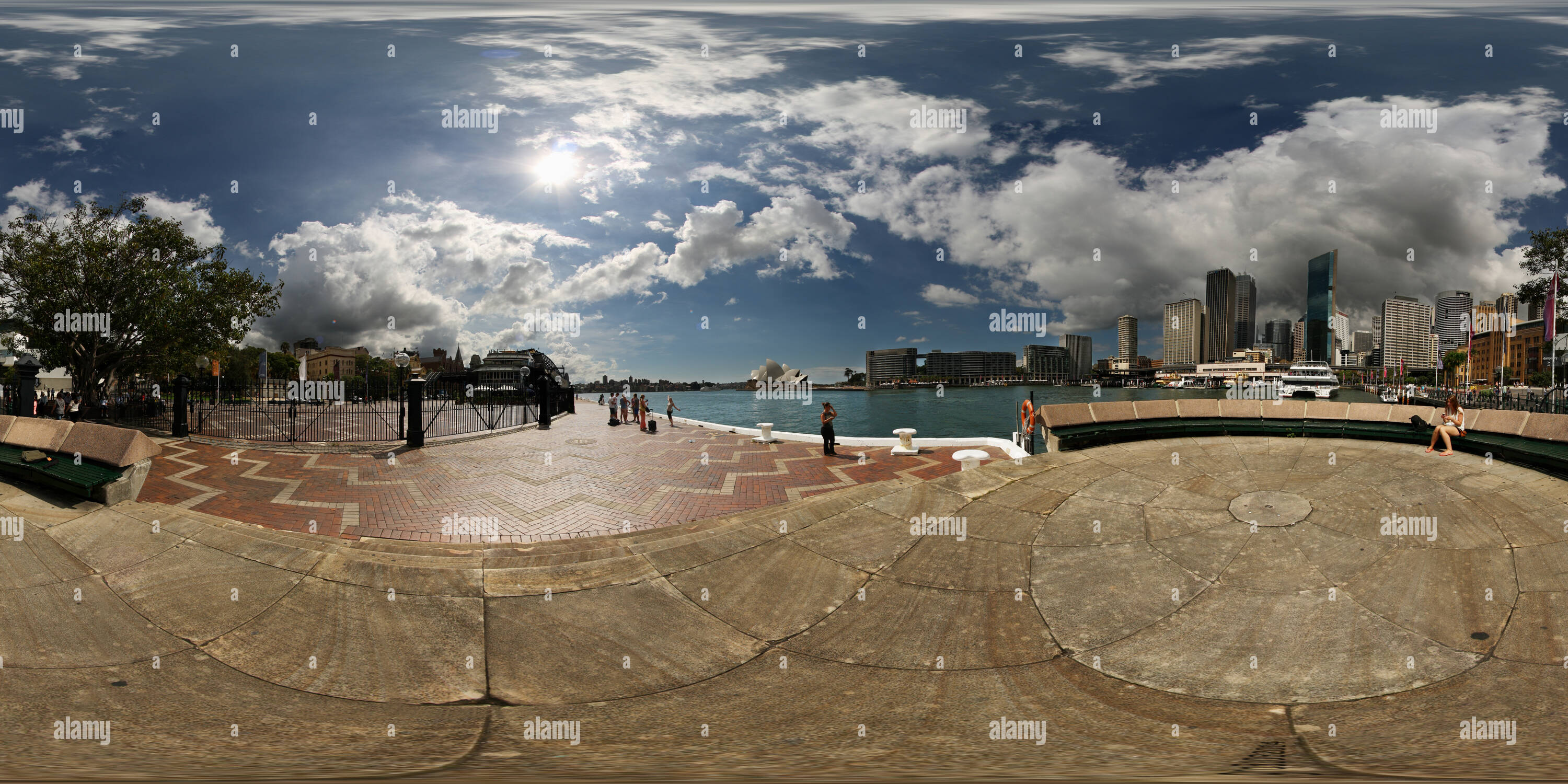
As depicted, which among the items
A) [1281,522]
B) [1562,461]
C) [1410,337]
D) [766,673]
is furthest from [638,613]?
[1410,337]

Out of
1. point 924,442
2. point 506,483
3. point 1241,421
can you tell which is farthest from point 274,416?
point 1241,421

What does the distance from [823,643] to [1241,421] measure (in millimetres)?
9303

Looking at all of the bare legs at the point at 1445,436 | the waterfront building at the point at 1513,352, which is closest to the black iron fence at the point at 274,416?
the bare legs at the point at 1445,436

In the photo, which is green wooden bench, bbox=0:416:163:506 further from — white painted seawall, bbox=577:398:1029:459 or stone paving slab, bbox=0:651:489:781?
white painted seawall, bbox=577:398:1029:459

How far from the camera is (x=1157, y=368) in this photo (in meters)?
107

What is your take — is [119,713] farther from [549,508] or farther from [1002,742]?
[1002,742]

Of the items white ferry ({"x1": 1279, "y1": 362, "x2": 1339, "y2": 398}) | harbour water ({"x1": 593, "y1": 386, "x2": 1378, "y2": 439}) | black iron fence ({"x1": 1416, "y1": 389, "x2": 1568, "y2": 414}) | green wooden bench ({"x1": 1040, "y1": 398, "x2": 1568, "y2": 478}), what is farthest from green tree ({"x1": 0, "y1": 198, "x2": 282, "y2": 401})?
white ferry ({"x1": 1279, "y1": 362, "x2": 1339, "y2": 398})

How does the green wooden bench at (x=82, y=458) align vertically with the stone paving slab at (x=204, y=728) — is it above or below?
above

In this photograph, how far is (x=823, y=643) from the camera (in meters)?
4.10

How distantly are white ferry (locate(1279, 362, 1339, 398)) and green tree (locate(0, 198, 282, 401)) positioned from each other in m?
62.9

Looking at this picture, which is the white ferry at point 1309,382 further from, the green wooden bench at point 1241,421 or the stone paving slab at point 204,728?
the stone paving slab at point 204,728

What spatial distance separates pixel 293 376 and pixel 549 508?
3517 inches

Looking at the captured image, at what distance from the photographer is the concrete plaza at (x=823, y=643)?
2.98m

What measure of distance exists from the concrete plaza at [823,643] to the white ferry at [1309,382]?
50137mm
